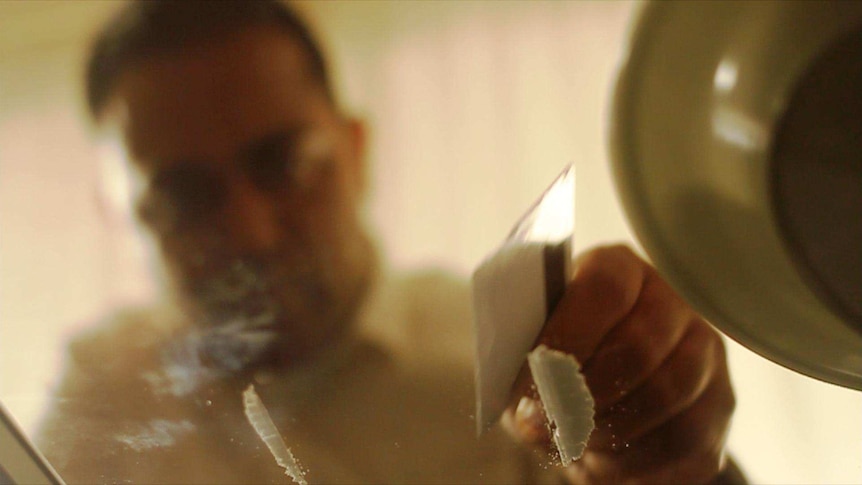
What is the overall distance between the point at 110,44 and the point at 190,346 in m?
0.19

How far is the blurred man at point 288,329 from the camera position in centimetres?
35

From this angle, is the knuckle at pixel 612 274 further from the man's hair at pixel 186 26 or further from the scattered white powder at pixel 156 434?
the scattered white powder at pixel 156 434

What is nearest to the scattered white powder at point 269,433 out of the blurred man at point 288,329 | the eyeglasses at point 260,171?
the blurred man at point 288,329

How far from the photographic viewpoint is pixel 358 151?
1.17 feet

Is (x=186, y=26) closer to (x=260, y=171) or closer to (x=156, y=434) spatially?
(x=260, y=171)

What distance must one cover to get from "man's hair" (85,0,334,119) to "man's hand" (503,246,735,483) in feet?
0.64

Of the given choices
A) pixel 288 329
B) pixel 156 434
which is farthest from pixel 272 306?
pixel 156 434

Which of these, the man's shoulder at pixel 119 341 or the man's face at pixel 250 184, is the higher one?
the man's face at pixel 250 184

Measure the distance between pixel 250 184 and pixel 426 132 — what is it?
0.34 ft

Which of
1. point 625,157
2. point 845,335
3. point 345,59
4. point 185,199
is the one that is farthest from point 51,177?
point 845,335

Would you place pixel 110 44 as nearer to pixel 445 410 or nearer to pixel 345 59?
pixel 345 59

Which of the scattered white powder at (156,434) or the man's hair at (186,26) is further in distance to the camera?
the scattered white powder at (156,434)

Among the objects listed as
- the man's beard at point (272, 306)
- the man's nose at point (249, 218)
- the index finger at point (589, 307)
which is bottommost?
the index finger at point (589, 307)

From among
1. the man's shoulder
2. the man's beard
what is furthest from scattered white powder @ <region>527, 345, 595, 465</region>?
the man's shoulder
